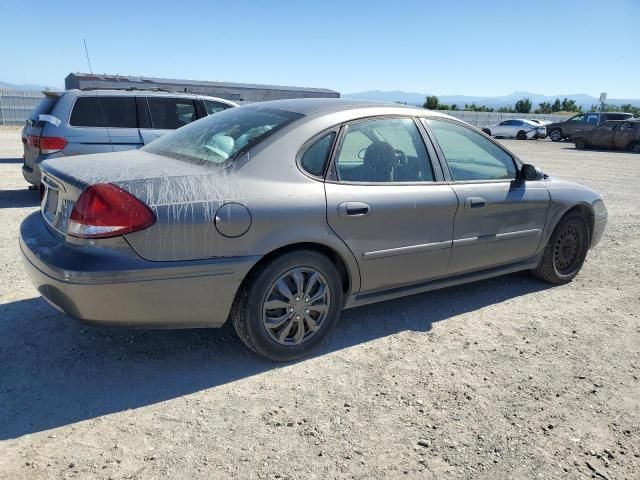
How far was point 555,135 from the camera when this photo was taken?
32.3m

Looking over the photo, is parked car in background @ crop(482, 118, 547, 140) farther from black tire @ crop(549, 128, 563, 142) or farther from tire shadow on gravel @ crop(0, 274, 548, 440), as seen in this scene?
tire shadow on gravel @ crop(0, 274, 548, 440)

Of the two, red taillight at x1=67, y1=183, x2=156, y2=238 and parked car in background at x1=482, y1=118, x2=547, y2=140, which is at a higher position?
red taillight at x1=67, y1=183, x2=156, y2=238

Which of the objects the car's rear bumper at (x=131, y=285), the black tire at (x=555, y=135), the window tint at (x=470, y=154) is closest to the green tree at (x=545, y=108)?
the black tire at (x=555, y=135)

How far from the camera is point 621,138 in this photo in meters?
24.9

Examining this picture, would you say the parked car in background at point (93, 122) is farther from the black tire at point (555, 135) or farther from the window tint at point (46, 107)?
the black tire at point (555, 135)

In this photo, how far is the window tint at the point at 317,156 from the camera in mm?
3312

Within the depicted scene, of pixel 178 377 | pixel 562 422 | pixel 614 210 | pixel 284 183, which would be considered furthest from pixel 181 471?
pixel 614 210

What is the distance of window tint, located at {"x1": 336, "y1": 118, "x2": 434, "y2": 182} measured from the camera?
138 inches

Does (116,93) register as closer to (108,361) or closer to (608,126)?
(108,361)

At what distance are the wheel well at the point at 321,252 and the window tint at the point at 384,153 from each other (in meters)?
0.48

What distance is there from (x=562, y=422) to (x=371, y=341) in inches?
50.9

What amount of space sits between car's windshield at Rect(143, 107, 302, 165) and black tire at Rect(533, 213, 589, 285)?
2.76 meters

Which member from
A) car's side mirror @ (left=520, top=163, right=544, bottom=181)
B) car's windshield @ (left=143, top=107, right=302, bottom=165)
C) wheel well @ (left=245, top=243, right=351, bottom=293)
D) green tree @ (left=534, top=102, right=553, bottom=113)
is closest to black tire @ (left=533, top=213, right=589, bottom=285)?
car's side mirror @ (left=520, top=163, right=544, bottom=181)

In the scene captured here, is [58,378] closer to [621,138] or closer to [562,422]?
[562,422]
